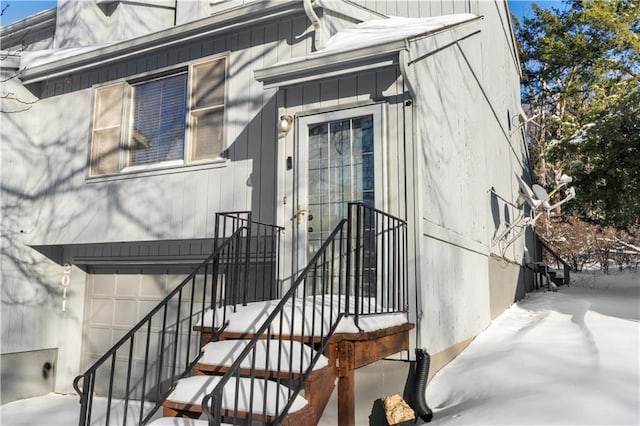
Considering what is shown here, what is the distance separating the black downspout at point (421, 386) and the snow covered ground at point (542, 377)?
0.32 feet

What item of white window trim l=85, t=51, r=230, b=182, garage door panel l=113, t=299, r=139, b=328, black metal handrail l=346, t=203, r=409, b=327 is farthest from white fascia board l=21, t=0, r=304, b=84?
garage door panel l=113, t=299, r=139, b=328

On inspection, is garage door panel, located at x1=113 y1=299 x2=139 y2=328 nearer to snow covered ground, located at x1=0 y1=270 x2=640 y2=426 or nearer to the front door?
snow covered ground, located at x1=0 y1=270 x2=640 y2=426

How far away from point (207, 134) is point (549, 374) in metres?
4.49

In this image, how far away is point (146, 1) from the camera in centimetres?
842

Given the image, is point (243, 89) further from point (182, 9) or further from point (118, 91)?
point (182, 9)

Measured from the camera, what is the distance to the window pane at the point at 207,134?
589 cm

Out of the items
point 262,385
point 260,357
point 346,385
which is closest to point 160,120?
point 260,357

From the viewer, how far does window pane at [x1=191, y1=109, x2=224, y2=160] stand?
5.89 m

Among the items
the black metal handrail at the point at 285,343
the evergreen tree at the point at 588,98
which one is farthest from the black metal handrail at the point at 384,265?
the evergreen tree at the point at 588,98

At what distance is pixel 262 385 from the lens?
10.1 ft

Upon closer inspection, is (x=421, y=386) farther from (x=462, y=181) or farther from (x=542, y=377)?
(x=462, y=181)

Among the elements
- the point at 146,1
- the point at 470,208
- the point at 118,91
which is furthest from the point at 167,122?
the point at 470,208

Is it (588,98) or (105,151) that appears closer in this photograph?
(105,151)

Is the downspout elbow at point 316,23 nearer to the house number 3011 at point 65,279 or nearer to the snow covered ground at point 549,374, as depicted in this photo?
the snow covered ground at point 549,374
